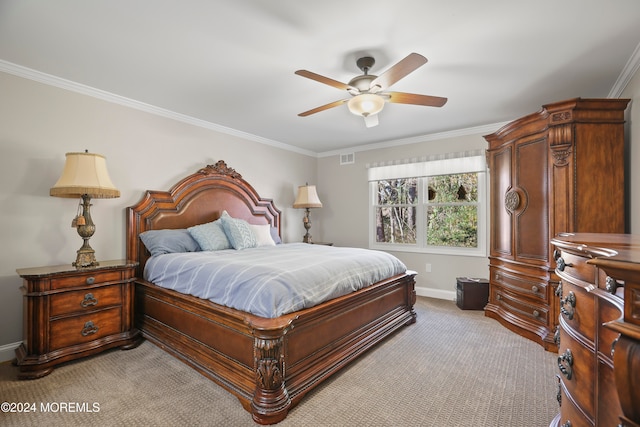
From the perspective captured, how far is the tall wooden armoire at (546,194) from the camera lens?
2641 millimetres

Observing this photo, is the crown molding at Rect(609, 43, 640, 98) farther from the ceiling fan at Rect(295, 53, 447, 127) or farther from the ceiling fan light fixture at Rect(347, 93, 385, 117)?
the ceiling fan light fixture at Rect(347, 93, 385, 117)

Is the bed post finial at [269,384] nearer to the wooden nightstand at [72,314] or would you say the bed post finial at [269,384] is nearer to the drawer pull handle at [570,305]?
the drawer pull handle at [570,305]

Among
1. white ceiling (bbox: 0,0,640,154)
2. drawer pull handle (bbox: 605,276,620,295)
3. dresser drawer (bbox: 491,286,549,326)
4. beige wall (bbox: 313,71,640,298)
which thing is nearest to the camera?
drawer pull handle (bbox: 605,276,620,295)

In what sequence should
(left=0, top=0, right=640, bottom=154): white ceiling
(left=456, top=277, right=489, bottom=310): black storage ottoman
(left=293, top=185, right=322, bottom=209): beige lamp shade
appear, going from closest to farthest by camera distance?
(left=0, top=0, right=640, bottom=154): white ceiling, (left=456, top=277, right=489, bottom=310): black storage ottoman, (left=293, top=185, right=322, bottom=209): beige lamp shade

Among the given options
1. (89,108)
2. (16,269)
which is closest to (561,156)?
(89,108)

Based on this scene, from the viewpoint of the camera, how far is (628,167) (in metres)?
2.73

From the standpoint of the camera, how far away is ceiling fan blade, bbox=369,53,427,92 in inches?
75.2

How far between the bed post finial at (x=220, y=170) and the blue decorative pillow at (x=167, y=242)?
3.25 feet

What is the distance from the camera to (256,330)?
1.84 meters

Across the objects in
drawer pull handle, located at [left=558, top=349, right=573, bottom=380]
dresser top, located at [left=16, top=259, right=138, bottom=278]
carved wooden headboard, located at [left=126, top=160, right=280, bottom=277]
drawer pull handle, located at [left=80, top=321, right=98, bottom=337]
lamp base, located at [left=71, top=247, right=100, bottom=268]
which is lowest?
drawer pull handle, located at [left=80, top=321, right=98, bottom=337]

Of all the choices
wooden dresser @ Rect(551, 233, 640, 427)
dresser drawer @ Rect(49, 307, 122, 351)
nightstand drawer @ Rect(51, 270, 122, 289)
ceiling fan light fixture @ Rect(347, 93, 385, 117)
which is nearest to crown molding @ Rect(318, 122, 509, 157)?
ceiling fan light fixture @ Rect(347, 93, 385, 117)

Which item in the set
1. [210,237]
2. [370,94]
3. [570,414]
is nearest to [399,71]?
[370,94]

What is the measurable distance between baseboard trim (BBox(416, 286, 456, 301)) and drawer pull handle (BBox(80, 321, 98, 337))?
13.7 feet

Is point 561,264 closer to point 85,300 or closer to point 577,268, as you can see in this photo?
point 577,268
